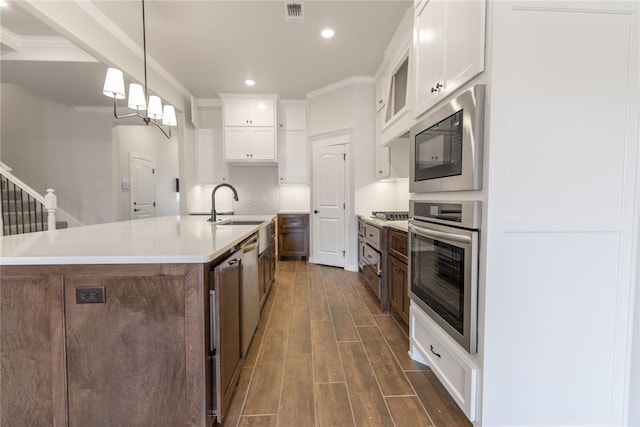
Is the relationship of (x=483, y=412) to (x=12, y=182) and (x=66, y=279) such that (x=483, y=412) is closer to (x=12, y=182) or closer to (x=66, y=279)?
(x=66, y=279)

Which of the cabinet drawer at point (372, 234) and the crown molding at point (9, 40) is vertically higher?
the crown molding at point (9, 40)

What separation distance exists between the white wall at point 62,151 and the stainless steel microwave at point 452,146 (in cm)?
585

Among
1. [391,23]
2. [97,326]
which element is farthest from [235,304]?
[391,23]

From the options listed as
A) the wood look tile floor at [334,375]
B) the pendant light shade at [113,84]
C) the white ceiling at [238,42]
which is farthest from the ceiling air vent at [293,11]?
the wood look tile floor at [334,375]

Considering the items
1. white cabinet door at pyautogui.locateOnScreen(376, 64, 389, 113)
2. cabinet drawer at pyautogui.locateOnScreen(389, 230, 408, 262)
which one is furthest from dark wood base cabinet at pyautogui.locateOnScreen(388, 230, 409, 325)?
white cabinet door at pyautogui.locateOnScreen(376, 64, 389, 113)

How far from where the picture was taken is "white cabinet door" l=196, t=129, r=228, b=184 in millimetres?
5230

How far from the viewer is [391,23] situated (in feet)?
9.67

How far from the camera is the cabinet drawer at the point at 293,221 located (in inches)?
201

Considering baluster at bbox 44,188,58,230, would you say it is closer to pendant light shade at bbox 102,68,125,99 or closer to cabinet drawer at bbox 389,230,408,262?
pendant light shade at bbox 102,68,125,99

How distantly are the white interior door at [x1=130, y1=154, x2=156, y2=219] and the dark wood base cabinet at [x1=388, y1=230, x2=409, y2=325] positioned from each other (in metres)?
5.73

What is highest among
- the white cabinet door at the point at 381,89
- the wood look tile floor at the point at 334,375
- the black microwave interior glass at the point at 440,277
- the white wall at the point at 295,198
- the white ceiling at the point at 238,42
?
the white ceiling at the point at 238,42

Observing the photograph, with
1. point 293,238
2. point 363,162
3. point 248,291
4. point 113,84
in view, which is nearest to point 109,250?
point 248,291

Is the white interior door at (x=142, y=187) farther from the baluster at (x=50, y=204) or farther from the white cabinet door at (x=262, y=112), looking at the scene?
the white cabinet door at (x=262, y=112)

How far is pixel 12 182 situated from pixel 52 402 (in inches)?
180
